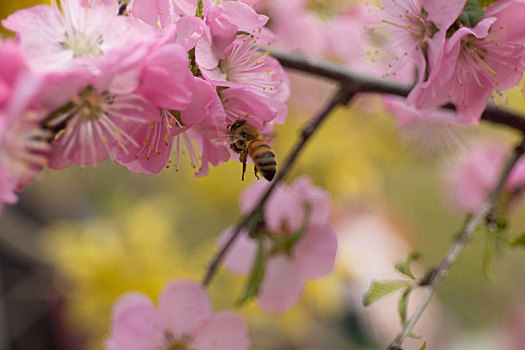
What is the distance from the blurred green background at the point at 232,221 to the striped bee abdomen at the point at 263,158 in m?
0.31

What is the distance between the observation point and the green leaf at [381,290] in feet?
1.30

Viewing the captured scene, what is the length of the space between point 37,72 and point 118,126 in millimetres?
69

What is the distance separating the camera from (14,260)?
111 centimetres

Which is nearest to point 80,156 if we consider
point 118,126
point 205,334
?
point 118,126

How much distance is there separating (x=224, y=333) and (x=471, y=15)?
0.31 m

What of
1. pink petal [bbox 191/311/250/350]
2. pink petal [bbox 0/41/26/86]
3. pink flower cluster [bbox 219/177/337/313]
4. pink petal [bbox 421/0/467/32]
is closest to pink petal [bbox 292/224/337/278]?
pink flower cluster [bbox 219/177/337/313]

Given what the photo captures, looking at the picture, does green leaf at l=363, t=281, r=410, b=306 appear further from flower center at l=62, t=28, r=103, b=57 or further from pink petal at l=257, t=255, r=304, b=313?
flower center at l=62, t=28, r=103, b=57

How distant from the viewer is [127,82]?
0.90 ft

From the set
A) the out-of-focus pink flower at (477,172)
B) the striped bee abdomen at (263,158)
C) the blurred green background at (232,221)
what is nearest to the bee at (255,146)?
the striped bee abdomen at (263,158)

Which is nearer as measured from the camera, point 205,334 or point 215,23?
point 215,23

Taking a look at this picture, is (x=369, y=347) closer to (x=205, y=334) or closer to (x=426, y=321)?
(x=426, y=321)

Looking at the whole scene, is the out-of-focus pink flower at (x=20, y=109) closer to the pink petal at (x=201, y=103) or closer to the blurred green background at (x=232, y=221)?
the pink petal at (x=201, y=103)

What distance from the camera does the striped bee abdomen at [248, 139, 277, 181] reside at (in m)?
0.36

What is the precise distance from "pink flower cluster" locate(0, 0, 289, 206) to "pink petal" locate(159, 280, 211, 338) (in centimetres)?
13
